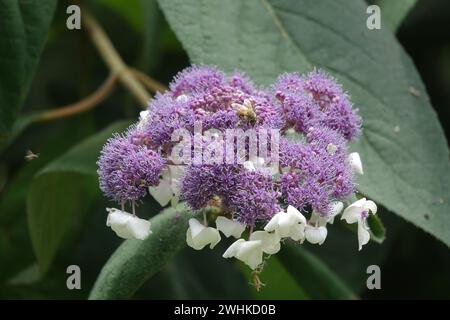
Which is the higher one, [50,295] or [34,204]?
[34,204]

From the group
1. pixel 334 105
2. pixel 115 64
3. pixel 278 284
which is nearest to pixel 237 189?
pixel 334 105

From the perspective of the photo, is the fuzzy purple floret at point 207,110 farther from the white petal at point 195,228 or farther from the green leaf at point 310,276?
the green leaf at point 310,276

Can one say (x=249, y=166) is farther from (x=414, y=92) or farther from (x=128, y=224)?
(x=414, y=92)

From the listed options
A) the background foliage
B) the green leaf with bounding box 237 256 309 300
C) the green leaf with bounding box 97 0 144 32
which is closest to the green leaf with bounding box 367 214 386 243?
the background foliage

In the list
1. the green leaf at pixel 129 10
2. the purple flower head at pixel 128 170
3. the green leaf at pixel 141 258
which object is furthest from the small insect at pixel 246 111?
the green leaf at pixel 129 10
